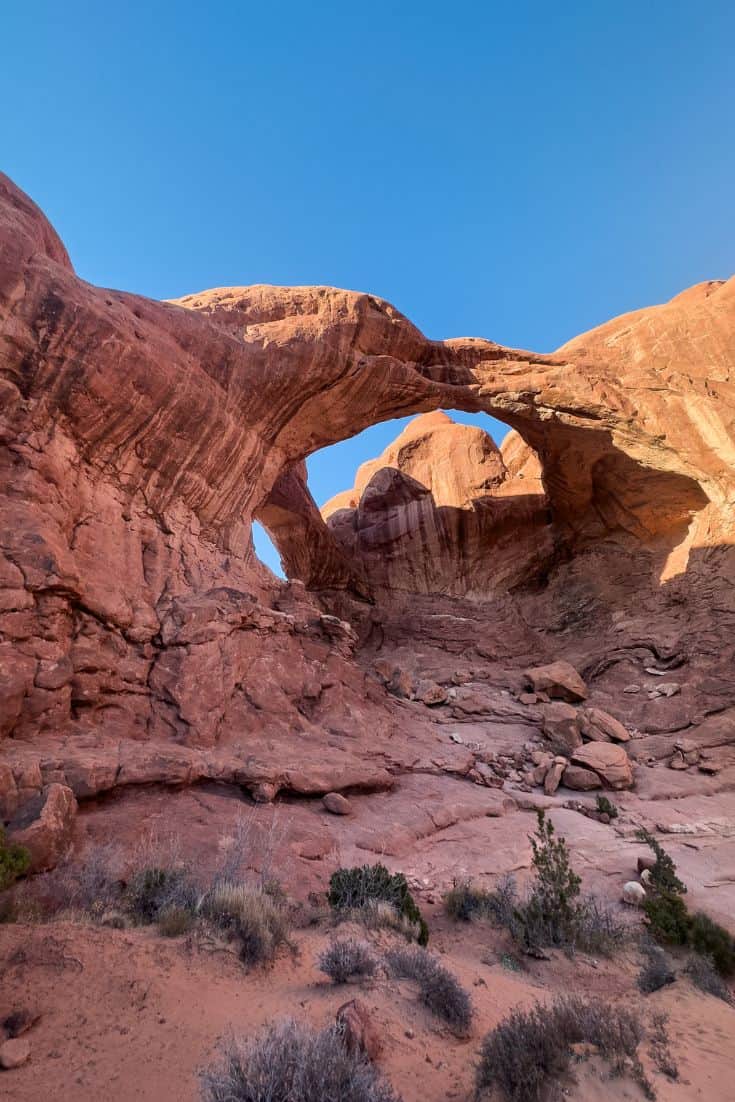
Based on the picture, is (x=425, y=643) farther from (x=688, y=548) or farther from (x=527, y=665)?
(x=688, y=548)

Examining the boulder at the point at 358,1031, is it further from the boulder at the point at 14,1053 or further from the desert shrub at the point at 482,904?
the desert shrub at the point at 482,904

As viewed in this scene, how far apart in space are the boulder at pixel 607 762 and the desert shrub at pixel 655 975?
21.8 ft

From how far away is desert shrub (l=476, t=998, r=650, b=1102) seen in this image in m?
3.03

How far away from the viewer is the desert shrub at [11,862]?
4680 millimetres

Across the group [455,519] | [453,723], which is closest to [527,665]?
[453,723]

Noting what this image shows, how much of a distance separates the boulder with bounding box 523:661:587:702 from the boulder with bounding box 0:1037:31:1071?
15938mm

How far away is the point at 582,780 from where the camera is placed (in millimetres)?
11594

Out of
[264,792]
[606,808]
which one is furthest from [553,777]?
[264,792]

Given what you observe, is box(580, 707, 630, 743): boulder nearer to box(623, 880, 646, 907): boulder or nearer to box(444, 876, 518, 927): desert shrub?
box(623, 880, 646, 907): boulder

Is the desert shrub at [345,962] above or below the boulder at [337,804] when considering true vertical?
above

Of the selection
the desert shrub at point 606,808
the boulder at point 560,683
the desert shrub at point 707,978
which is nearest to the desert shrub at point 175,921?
the desert shrub at point 707,978

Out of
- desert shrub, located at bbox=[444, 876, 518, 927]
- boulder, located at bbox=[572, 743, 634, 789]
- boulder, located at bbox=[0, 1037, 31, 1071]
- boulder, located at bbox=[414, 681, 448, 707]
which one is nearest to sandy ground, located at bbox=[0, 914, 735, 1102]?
boulder, located at bbox=[0, 1037, 31, 1071]

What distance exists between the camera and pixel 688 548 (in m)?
18.1

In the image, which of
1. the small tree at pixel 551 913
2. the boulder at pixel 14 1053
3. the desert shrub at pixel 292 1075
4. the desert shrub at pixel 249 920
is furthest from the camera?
the small tree at pixel 551 913
